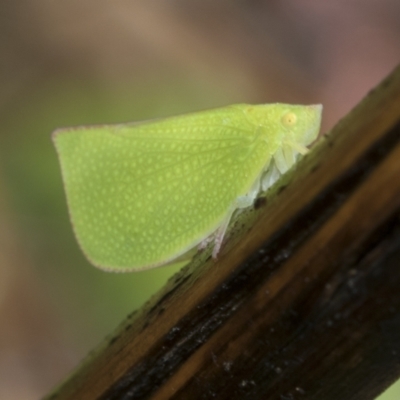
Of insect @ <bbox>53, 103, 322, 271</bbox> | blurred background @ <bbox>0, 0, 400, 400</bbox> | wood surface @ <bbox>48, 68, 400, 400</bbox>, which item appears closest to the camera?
wood surface @ <bbox>48, 68, 400, 400</bbox>

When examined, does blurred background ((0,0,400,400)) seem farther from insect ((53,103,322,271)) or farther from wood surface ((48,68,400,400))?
wood surface ((48,68,400,400))

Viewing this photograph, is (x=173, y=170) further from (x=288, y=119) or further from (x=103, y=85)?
(x=103, y=85)

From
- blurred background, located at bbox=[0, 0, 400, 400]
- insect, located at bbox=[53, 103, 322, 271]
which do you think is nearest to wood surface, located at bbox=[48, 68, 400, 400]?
insect, located at bbox=[53, 103, 322, 271]

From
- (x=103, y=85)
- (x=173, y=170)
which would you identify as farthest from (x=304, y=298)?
(x=103, y=85)

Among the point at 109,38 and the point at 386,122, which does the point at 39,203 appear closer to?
the point at 109,38

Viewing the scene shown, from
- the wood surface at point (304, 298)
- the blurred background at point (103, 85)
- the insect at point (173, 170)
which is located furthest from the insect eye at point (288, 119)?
the blurred background at point (103, 85)

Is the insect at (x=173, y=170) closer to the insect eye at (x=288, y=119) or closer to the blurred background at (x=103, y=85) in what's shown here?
the insect eye at (x=288, y=119)

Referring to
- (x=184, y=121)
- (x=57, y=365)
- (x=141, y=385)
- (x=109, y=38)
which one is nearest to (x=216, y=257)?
(x=141, y=385)
